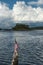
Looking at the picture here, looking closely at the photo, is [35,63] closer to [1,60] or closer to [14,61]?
[1,60]

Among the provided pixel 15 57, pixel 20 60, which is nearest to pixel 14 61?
pixel 15 57

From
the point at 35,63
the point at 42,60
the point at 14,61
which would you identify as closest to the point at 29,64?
the point at 35,63

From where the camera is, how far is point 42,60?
48219 mm

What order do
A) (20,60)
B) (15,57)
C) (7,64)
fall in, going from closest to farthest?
(15,57)
(7,64)
(20,60)

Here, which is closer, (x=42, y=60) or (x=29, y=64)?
(x=29, y=64)

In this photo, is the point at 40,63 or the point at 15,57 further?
the point at 40,63

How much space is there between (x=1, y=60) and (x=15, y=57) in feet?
66.7

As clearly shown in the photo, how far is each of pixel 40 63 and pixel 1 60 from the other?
25.3 ft

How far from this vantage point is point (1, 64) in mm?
44219

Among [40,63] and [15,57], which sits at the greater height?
[15,57]

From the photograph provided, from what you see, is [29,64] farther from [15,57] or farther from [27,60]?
[15,57]

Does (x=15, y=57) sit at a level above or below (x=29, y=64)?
above

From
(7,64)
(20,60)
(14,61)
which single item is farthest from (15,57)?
(20,60)

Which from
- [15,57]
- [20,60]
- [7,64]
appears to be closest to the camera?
[15,57]
